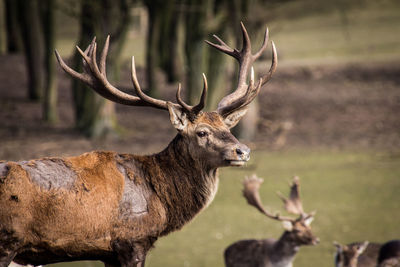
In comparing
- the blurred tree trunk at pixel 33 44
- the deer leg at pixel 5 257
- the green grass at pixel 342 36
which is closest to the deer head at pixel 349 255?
the deer leg at pixel 5 257

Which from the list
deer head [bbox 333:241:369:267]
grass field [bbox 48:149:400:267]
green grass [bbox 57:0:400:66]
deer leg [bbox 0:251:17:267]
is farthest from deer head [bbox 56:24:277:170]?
green grass [bbox 57:0:400:66]

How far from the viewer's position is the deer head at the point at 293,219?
8180mm

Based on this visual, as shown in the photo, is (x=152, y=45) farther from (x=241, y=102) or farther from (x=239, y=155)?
(x=239, y=155)

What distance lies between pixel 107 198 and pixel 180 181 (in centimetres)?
62

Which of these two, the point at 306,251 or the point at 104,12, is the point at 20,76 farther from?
the point at 306,251

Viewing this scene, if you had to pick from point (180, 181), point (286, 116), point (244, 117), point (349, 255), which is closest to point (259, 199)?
point (349, 255)

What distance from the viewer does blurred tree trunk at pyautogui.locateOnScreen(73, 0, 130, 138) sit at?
16188mm

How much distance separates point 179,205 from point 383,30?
26592 mm

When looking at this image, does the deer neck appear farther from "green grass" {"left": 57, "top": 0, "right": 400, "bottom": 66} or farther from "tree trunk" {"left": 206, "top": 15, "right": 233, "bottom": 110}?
"green grass" {"left": 57, "top": 0, "right": 400, "bottom": 66}

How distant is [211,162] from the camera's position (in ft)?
17.5

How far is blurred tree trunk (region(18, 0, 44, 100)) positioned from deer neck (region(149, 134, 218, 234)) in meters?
15.1

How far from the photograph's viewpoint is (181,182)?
533 centimetres

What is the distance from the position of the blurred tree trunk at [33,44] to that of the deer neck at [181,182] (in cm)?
1511

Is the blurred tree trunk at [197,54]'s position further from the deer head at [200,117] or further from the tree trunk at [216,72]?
the deer head at [200,117]
